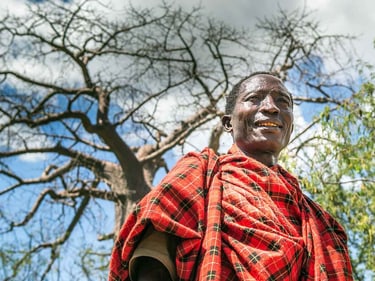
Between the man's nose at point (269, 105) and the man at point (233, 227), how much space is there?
3cm

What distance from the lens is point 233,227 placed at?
1.31 metres

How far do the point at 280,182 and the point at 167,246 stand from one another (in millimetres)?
403

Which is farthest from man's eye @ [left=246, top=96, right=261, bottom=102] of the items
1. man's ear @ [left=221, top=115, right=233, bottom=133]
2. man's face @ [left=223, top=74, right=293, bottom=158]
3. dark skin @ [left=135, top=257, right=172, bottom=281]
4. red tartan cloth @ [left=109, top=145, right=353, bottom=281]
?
dark skin @ [left=135, top=257, right=172, bottom=281]

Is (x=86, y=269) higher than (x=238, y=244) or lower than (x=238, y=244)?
higher

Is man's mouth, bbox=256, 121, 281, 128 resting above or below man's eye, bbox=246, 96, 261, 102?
below

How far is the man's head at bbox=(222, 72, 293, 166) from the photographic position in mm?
1607

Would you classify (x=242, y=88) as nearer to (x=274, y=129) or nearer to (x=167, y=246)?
(x=274, y=129)

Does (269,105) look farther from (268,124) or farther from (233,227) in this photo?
(233,227)

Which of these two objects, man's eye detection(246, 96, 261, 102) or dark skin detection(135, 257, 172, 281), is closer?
dark skin detection(135, 257, 172, 281)

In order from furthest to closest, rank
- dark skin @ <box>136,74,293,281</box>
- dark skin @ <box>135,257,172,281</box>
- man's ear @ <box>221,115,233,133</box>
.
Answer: man's ear @ <box>221,115,233,133</box> < dark skin @ <box>136,74,293,281</box> < dark skin @ <box>135,257,172,281</box>

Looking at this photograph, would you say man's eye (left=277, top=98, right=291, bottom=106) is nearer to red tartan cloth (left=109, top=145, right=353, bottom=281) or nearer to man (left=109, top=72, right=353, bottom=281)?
man (left=109, top=72, right=353, bottom=281)

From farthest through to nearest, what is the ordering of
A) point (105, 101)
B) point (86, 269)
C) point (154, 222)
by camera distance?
point (86, 269)
point (105, 101)
point (154, 222)

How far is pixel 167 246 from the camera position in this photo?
49.9 inches

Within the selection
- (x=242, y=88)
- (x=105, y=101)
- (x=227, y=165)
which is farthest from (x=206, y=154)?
(x=105, y=101)
